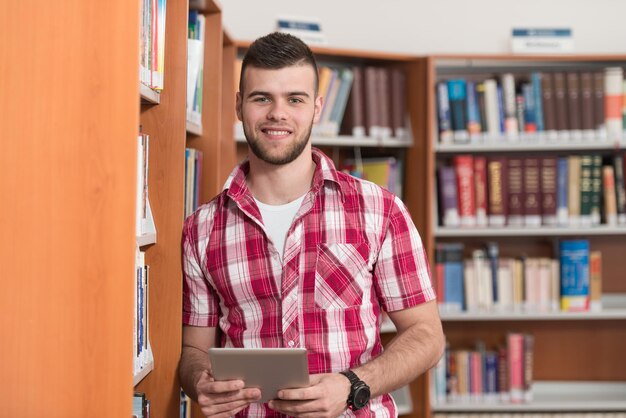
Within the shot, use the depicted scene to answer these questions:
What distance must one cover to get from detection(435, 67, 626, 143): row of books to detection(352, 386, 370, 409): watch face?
198cm

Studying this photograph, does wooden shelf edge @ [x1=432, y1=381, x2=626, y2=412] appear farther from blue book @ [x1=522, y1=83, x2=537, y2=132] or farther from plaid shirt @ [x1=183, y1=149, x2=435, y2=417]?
plaid shirt @ [x1=183, y1=149, x2=435, y2=417]

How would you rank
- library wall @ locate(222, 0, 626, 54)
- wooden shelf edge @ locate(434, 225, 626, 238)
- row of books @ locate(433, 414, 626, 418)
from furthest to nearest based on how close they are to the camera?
library wall @ locate(222, 0, 626, 54)
row of books @ locate(433, 414, 626, 418)
wooden shelf edge @ locate(434, 225, 626, 238)

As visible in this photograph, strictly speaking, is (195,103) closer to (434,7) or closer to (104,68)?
(104,68)

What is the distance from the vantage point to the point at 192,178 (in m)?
2.43

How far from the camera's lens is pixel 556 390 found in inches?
149

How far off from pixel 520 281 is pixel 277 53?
2051mm

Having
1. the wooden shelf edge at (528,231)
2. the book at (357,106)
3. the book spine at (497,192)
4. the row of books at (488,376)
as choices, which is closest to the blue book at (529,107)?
the book spine at (497,192)

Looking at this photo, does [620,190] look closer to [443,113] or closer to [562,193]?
[562,193]

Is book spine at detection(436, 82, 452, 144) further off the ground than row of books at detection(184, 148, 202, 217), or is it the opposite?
book spine at detection(436, 82, 452, 144)

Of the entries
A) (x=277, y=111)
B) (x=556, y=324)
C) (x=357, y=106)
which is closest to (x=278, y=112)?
(x=277, y=111)

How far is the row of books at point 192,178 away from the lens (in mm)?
2377

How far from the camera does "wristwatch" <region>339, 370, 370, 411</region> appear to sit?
1.71 m

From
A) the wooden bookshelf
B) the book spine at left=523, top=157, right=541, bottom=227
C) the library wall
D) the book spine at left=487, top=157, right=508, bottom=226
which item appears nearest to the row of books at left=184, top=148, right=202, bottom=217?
the wooden bookshelf

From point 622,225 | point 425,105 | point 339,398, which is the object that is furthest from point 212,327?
point 622,225
